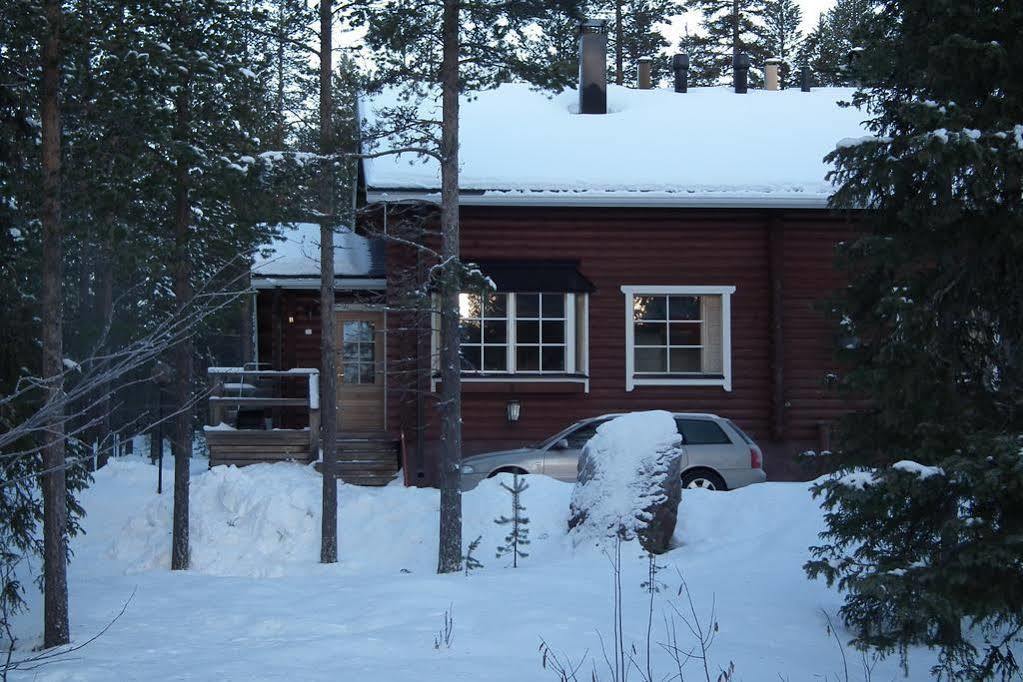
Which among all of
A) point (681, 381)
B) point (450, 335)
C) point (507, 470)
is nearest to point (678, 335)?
point (681, 381)

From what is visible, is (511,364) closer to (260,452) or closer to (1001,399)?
(260,452)

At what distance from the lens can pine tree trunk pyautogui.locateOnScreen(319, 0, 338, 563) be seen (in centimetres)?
1371

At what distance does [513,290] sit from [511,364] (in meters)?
1.26

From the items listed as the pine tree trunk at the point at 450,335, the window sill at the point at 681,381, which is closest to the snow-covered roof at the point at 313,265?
the window sill at the point at 681,381

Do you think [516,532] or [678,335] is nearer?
[516,532]

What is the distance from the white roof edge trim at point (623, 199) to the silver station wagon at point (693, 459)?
3.88 meters

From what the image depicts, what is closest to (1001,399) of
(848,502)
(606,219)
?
(848,502)

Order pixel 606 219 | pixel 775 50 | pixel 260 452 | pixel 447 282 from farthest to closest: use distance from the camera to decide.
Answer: pixel 775 50
pixel 606 219
pixel 260 452
pixel 447 282

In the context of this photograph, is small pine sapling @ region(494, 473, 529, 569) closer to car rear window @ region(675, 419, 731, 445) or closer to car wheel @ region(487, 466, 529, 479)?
car wheel @ region(487, 466, 529, 479)

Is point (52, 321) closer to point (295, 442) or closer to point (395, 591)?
point (395, 591)

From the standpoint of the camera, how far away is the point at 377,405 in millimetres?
20750

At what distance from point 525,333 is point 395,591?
8.13 meters

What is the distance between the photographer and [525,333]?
60.4 ft

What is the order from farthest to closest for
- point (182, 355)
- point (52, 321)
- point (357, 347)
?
1. point (357, 347)
2. point (182, 355)
3. point (52, 321)
